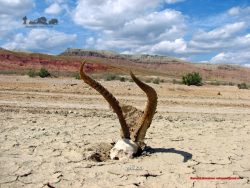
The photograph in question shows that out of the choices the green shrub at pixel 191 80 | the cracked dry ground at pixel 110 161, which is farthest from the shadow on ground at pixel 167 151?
the green shrub at pixel 191 80

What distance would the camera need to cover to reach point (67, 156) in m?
8.03

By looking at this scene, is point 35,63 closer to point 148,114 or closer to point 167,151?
point 167,151

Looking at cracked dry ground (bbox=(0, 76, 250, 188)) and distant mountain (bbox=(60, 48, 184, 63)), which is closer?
cracked dry ground (bbox=(0, 76, 250, 188))

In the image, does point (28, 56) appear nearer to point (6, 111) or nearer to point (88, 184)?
point (6, 111)

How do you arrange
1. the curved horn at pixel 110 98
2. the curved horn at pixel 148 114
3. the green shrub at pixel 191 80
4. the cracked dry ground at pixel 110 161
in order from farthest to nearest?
the green shrub at pixel 191 80 → the curved horn at pixel 148 114 → the curved horn at pixel 110 98 → the cracked dry ground at pixel 110 161

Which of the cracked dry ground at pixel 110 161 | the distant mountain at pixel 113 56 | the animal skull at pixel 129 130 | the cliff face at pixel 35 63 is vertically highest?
the distant mountain at pixel 113 56

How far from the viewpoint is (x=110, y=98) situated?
7.83 metres

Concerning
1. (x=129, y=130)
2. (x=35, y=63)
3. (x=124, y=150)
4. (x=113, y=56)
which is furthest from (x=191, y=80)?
(x=113, y=56)

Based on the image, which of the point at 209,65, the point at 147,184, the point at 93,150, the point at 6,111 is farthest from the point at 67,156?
the point at 209,65

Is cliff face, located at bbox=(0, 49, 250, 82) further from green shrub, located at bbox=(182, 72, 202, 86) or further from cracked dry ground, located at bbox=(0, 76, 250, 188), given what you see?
cracked dry ground, located at bbox=(0, 76, 250, 188)

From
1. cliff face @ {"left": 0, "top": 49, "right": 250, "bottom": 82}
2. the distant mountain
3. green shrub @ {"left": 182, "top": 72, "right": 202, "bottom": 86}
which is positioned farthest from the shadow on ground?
the distant mountain

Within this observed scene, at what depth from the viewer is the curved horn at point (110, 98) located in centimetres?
739

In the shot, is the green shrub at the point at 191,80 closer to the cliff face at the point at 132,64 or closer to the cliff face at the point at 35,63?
the cliff face at the point at 132,64

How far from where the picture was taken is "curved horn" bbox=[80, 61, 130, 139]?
7391 mm
